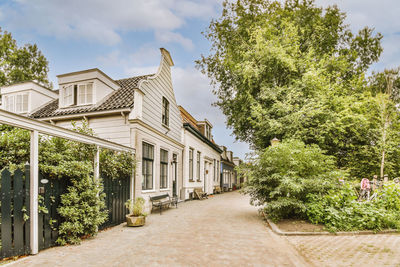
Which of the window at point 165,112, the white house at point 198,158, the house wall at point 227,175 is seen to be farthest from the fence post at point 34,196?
the house wall at point 227,175

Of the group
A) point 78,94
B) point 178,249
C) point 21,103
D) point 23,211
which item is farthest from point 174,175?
point 23,211

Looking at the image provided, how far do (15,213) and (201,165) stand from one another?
622 inches

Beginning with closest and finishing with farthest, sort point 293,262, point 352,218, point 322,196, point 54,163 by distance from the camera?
point 293,262, point 54,163, point 352,218, point 322,196

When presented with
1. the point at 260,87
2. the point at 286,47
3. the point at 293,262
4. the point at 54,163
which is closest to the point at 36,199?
the point at 54,163

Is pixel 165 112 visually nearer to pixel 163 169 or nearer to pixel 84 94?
pixel 163 169

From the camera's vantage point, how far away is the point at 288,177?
7961mm

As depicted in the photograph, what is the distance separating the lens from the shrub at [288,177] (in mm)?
7738

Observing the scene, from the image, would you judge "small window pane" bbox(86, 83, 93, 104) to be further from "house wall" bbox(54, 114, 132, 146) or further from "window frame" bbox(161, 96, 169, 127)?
"window frame" bbox(161, 96, 169, 127)

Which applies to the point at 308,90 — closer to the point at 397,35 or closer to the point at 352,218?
the point at 397,35

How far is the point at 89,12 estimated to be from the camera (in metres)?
8.55

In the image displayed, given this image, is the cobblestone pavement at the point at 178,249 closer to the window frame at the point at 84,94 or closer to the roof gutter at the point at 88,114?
the roof gutter at the point at 88,114

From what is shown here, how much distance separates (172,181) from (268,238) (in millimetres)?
8296

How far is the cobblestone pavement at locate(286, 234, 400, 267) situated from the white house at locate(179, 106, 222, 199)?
10391 millimetres

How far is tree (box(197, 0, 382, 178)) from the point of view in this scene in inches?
580
